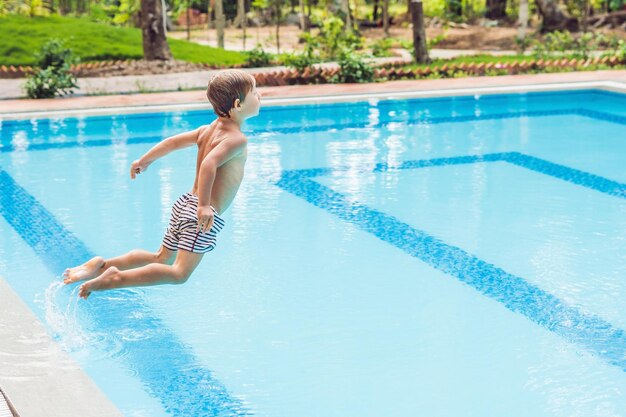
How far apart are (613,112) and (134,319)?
8.68 meters

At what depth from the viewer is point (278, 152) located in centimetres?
950

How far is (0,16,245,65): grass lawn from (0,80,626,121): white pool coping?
4235 millimetres

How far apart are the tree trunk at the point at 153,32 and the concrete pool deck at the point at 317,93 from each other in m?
2.41

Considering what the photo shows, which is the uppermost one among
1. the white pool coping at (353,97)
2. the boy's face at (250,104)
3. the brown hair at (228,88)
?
the brown hair at (228,88)

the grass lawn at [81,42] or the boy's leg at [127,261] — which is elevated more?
the grass lawn at [81,42]

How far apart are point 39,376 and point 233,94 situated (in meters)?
1.52

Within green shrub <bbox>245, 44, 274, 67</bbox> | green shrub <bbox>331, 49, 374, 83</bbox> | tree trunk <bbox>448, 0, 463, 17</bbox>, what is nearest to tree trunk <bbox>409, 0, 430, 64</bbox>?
green shrub <bbox>331, 49, 374, 83</bbox>

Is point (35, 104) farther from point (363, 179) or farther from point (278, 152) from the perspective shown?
point (363, 179)

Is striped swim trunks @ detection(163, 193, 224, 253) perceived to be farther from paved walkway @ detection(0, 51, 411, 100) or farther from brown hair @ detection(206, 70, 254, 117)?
paved walkway @ detection(0, 51, 411, 100)

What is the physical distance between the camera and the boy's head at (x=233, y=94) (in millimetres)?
4309

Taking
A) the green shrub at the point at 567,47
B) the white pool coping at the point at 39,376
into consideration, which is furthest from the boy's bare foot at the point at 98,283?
the green shrub at the point at 567,47

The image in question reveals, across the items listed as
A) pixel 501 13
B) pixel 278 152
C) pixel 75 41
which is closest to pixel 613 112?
pixel 278 152

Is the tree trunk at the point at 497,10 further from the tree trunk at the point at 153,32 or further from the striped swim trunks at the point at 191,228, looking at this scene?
the striped swim trunks at the point at 191,228

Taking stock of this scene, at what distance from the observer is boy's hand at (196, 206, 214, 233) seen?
4.22 m
